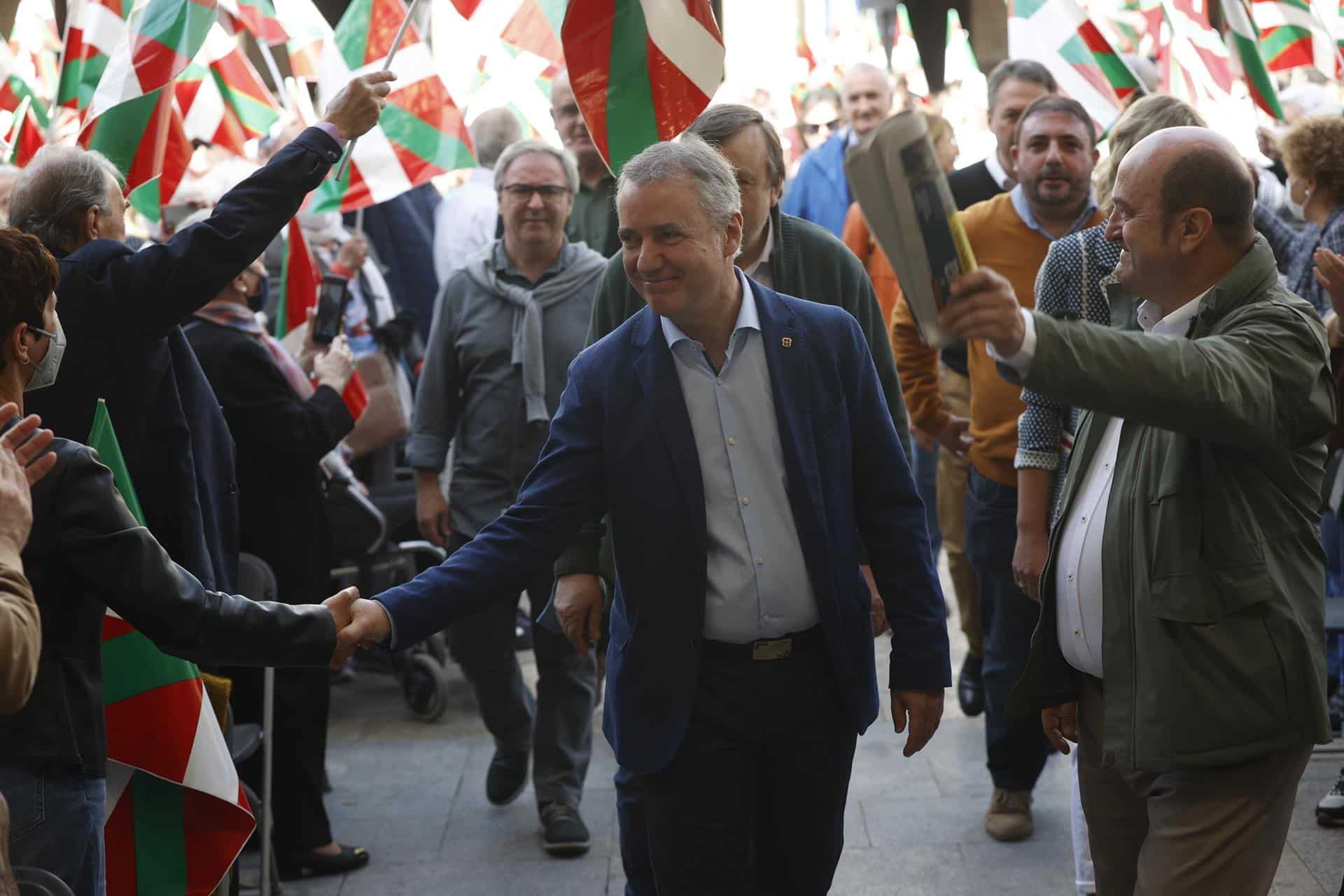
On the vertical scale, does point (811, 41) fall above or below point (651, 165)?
above

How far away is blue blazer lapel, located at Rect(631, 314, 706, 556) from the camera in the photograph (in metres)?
3.21

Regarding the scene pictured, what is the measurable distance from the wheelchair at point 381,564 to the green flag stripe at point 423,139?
1.42m

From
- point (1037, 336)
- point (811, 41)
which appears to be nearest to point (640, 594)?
point (1037, 336)

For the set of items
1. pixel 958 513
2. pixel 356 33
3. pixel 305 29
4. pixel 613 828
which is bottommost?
pixel 613 828

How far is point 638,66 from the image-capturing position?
465cm

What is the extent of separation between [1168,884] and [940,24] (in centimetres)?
2851

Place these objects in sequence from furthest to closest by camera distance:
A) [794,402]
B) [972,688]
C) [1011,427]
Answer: [972,688] < [1011,427] < [794,402]

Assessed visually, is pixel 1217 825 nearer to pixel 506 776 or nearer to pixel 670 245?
pixel 670 245

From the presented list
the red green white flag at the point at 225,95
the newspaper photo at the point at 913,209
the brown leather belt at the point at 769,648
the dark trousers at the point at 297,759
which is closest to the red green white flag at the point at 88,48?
the red green white flag at the point at 225,95

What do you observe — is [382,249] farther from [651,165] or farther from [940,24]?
[940,24]

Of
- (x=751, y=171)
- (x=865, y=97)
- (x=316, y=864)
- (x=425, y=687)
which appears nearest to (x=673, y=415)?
(x=751, y=171)

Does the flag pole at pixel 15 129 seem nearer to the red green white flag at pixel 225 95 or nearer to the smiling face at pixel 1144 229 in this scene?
the red green white flag at pixel 225 95

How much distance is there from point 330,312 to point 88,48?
1285 millimetres

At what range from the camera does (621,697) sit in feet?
10.9
